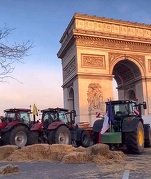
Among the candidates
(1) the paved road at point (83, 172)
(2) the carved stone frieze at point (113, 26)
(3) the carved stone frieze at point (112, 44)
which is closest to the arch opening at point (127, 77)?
(3) the carved stone frieze at point (112, 44)

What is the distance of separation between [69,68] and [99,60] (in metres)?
3.57

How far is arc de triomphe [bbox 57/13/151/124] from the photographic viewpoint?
28.9 m

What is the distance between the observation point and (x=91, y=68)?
96.9ft

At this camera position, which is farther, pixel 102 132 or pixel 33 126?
pixel 33 126

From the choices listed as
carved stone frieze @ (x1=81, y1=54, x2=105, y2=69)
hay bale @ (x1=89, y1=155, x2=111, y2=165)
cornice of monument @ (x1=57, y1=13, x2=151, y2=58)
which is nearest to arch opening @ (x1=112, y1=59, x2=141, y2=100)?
cornice of monument @ (x1=57, y1=13, x2=151, y2=58)

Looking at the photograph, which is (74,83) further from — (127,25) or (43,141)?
(43,141)

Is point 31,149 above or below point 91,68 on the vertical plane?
below

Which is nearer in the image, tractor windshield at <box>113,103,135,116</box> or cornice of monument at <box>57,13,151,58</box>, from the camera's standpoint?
tractor windshield at <box>113,103,135,116</box>

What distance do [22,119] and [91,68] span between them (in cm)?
1545

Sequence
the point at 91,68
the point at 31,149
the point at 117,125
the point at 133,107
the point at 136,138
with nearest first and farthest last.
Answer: the point at 31,149, the point at 136,138, the point at 117,125, the point at 133,107, the point at 91,68

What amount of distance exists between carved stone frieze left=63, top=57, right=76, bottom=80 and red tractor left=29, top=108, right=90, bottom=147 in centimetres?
1481

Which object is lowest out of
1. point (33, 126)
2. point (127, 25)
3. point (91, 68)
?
point (33, 126)

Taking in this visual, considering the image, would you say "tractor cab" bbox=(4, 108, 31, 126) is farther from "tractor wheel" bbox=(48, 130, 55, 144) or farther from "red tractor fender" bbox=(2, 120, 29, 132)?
"tractor wheel" bbox=(48, 130, 55, 144)

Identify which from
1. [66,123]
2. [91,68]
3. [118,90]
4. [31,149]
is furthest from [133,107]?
[118,90]
